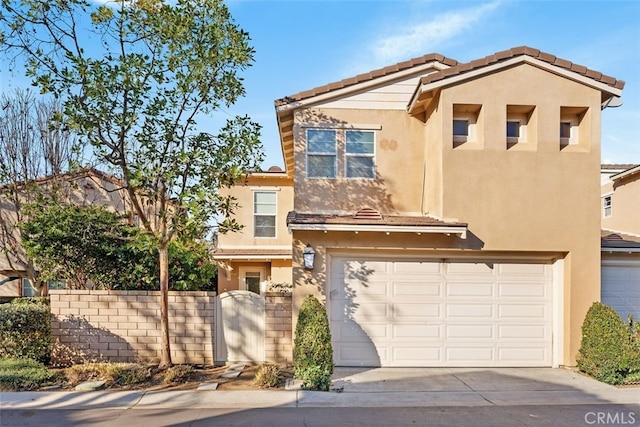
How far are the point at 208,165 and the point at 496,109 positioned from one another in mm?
6138

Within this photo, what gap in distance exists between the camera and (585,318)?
8.62m

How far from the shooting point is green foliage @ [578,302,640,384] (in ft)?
25.6

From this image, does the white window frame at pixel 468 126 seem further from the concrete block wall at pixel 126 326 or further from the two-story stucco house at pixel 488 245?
the concrete block wall at pixel 126 326

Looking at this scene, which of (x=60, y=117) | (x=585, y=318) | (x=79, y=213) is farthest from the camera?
(x=79, y=213)

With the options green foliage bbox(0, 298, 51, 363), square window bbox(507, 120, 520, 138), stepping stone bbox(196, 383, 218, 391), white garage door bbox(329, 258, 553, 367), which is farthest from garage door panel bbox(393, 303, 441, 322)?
Answer: green foliage bbox(0, 298, 51, 363)

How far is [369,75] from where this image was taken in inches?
392

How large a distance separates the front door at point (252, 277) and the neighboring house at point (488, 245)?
899cm

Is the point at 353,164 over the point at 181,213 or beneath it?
over

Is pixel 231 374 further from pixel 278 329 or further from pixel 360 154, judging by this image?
pixel 360 154

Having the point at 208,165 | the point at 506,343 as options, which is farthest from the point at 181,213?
the point at 506,343

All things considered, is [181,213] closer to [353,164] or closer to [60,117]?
[60,117]

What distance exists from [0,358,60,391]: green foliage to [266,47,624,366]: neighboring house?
4603 millimetres

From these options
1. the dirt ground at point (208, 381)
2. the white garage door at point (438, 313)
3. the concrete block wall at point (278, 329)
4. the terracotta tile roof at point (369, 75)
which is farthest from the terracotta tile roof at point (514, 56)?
the dirt ground at point (208, 381)

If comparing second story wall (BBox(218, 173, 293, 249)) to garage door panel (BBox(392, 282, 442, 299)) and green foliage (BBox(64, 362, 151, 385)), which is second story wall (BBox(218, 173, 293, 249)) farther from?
green foliage (BBox(64, 362, 151, 385))
